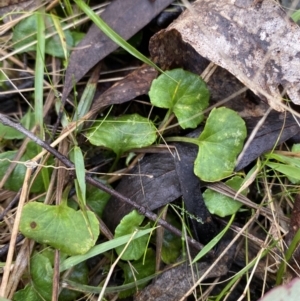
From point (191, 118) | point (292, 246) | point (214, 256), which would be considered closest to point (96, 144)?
point (191, 118)

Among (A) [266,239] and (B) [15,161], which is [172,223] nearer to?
(A) [266,239]

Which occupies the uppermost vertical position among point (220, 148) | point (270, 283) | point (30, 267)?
point (220, 148)

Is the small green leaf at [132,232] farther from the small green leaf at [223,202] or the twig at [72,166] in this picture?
the small green leaf at [223,202]

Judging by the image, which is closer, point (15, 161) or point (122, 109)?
point (15, 161)

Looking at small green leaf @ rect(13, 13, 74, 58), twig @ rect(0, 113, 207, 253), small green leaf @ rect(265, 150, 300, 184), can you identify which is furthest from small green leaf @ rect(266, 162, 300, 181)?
small green leaf @ rect(13, 13, 74, 58)

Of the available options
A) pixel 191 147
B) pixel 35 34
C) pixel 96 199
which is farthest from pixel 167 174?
pixel 35 34

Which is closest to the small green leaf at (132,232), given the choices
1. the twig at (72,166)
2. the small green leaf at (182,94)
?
the twig at (72,166)
